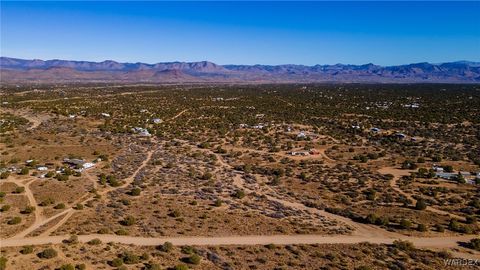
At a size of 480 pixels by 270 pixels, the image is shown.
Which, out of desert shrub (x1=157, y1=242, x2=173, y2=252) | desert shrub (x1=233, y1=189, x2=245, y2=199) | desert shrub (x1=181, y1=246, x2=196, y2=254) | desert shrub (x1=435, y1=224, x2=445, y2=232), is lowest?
desert shrub (x1=181, y1=246, x2=196, y2=254)

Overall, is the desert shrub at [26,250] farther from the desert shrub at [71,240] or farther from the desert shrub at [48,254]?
the desert shrub at [71,240]

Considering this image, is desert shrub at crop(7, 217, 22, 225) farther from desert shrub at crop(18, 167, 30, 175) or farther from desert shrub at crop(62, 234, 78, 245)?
desert shrub at crop(18, 167, 30, 175)

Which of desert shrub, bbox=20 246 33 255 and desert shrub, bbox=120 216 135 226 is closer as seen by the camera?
desert shrub, bbox=20 246 33 255

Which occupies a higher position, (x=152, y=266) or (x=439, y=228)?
(x=439, y=228)

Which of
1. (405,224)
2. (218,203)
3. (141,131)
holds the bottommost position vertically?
(218,203)

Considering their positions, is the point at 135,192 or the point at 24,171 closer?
the point at 135,192

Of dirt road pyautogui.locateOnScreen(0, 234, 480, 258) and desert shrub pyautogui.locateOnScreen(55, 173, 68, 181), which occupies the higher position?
desert shrub pyautogui.locateOnScreen(55, 173, 68, 181)

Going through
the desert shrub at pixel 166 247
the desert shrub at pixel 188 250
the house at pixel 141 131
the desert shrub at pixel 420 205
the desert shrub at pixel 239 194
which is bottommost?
the desert shrub at pixel 188 250

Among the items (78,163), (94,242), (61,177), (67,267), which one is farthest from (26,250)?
(78,163)

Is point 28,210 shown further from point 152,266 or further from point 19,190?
point 152,266

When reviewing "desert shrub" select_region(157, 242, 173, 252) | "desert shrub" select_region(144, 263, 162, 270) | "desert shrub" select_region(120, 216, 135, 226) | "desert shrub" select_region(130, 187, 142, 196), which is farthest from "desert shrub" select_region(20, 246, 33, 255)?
"desert shrub" select_region(130, 187, 142, 196)

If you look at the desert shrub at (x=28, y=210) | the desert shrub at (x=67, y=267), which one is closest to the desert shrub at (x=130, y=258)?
the desert shrub at (x=67, y=267)
